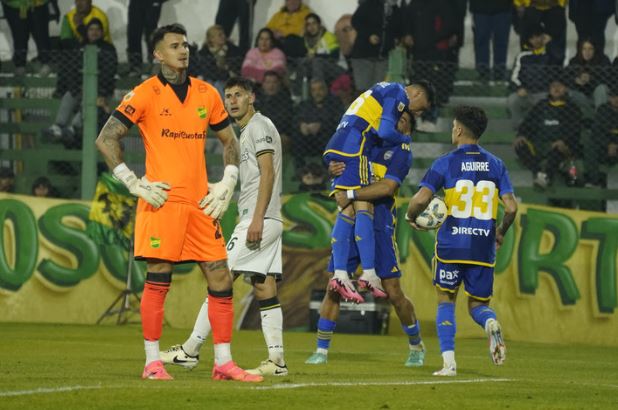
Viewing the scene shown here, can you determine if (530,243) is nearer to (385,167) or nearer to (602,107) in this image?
(602,107)

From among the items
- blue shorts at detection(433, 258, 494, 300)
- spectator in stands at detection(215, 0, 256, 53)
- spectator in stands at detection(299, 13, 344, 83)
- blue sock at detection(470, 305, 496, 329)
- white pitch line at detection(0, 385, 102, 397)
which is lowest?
white pitch line at detection(0, 385, 102, 397)

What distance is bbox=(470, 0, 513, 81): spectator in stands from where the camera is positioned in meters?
20.9

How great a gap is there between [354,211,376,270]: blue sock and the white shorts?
1.34 metres

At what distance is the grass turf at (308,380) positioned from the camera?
8031mm

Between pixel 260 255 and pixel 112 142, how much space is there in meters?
1.85

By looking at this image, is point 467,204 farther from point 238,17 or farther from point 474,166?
point 238,17

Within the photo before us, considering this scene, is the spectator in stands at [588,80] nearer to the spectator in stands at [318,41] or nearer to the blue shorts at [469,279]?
the spectator in stands at [318,41]

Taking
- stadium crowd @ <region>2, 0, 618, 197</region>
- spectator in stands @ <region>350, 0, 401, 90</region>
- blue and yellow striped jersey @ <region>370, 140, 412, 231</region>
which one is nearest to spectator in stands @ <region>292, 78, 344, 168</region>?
stadium crowd @ <region>2, 0, 618, 197</region>

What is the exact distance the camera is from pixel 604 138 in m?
18.9

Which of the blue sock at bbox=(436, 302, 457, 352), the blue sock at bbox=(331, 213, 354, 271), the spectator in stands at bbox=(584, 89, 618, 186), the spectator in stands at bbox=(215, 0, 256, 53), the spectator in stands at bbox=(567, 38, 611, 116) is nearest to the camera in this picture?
the blue sock at bbox=(436, 302, 457, 352)

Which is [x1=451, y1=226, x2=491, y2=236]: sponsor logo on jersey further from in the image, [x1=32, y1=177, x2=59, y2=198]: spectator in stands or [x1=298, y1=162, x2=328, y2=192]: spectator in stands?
[x1=32, y1=177, x2=59, y2=198]: spectator in stands

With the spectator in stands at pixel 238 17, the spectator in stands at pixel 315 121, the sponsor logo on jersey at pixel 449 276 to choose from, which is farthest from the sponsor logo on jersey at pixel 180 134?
the spectator in stands at pixel 238 17

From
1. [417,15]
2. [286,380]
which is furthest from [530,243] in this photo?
[286,380]

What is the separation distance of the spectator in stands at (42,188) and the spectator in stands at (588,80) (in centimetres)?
736
